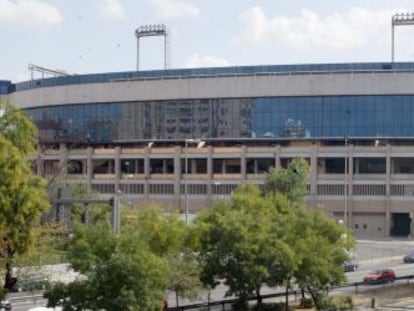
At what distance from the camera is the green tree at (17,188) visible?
101 feet

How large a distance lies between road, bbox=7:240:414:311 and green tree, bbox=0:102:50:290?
18.4 meters

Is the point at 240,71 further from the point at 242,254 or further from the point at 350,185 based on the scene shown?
the point at 242,254

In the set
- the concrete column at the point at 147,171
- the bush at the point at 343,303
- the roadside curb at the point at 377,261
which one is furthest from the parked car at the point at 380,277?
the concrete column at the point at 147,171

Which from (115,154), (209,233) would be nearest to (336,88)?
(115,154)

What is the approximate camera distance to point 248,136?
124 m

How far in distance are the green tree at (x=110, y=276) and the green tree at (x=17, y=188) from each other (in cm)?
373

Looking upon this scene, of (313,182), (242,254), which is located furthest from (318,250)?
(313,182)

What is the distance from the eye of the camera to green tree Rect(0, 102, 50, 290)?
30.8 m

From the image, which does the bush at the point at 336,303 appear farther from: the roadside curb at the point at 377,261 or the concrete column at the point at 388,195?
the concrete column at the point at 388,195

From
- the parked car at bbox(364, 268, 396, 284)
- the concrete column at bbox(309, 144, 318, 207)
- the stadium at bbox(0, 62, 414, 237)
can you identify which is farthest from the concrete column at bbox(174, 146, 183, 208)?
the parked car at bbox(364, 268, 396, 284)

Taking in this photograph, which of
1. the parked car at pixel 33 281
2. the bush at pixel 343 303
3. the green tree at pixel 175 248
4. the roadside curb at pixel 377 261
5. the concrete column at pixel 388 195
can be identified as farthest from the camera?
the concrete column at pixel 388 195

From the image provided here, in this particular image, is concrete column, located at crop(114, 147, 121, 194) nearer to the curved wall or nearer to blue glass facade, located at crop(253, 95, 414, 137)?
the curved wall

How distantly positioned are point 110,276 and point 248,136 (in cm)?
8878

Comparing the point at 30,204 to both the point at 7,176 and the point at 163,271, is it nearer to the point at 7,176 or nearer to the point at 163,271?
the point at 7,176
